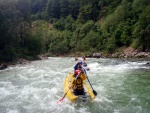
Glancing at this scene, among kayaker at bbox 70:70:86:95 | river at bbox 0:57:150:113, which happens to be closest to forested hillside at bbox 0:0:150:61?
river at bbox 0:57:150:113

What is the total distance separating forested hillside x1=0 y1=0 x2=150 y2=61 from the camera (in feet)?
94.0

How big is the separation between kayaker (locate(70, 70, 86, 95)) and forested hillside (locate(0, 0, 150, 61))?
17670 millimetres

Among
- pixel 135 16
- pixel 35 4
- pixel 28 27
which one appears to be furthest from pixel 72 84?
pixel 35 4

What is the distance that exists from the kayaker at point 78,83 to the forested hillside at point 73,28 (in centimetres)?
1767

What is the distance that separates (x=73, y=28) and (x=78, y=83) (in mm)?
51643

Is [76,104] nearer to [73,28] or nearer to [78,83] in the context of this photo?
[78,83]

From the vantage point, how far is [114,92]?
11.6 m

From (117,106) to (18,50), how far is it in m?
22.8

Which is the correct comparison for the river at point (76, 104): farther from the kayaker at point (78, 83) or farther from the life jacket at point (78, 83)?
the life jacket at point (78, 83)

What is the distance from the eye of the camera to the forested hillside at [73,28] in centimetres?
2866

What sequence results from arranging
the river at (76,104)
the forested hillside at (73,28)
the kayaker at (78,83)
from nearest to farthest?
the river at (76,104), the kayaker at (78,83), the forested hillside at (73,28)

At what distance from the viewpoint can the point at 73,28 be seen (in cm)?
6112

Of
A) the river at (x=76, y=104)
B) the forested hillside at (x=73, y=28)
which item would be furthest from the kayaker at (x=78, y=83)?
the forested hillside at (x=73, y=28)

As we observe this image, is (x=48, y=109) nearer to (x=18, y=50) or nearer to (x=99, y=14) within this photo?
(x=18, y=50)
